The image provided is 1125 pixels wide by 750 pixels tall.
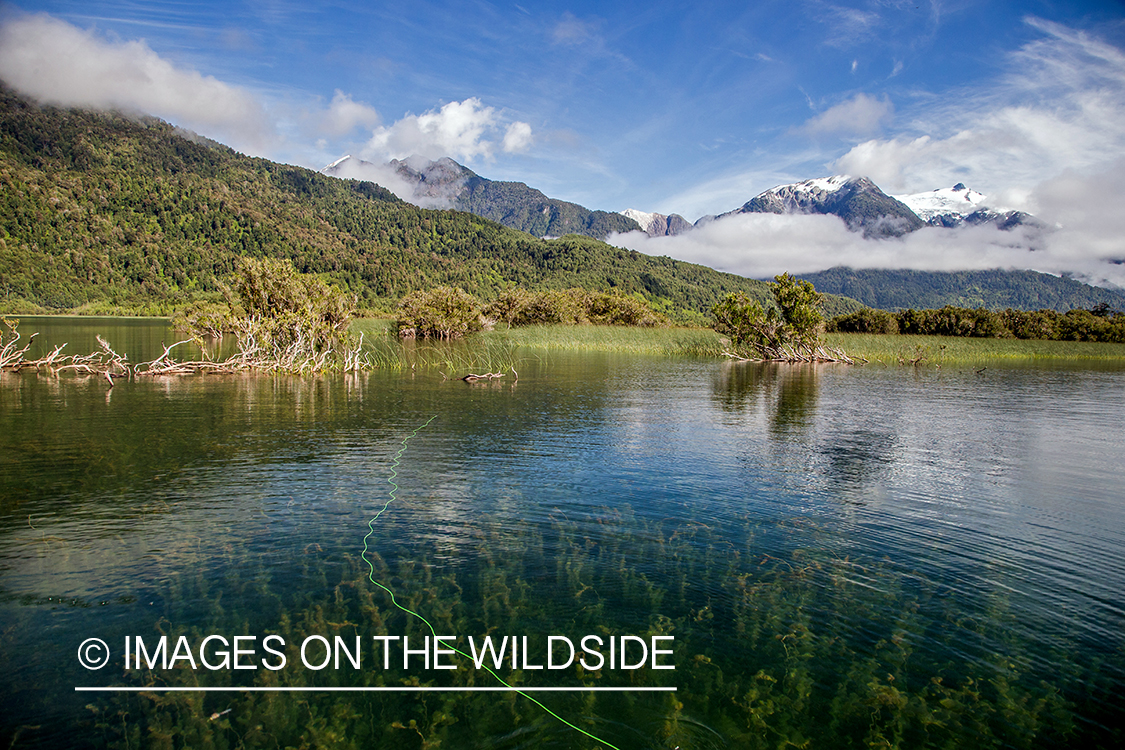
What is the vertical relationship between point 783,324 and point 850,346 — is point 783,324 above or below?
above

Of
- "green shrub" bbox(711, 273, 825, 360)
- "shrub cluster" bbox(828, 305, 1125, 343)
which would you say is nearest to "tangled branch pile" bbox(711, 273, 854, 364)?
"green shrub" bbox(711, 273, 825, 360)

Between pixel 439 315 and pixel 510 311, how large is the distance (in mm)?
28267

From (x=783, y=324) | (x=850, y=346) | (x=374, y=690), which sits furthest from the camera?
(x=850, y=346)

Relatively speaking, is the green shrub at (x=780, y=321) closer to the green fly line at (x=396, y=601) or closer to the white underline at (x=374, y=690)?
the green fly line at (x=396, y=601)

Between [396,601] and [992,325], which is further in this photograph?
[992,325]

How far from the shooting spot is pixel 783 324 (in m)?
54.0

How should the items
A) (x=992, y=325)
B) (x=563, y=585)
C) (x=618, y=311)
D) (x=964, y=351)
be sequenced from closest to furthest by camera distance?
(x=563, y=585)
(x=964, y=351)
(x=992, y=325)
(x=618, y=311)

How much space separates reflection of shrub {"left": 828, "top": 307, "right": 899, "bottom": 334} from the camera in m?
87.2

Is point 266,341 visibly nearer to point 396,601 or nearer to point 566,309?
point 396,601

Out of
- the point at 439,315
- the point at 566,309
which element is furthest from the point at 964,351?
the point at 439,315

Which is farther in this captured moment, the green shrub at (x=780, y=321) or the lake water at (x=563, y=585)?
the green shrub at (x=780, y=321)

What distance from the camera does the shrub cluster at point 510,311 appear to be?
73.8m

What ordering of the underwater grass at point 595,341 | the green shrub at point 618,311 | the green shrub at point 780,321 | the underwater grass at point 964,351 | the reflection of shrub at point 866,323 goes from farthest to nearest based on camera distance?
the green shrub at point 618,311
the reflection of shrub at point 866,323
the underwater grass at point 595,341
the underwater grass at point 964,351
the green shrub at point 780,321

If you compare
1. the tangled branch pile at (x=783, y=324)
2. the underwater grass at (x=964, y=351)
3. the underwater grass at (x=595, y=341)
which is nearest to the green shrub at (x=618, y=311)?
the underwater grass at (x=595, y=341)
